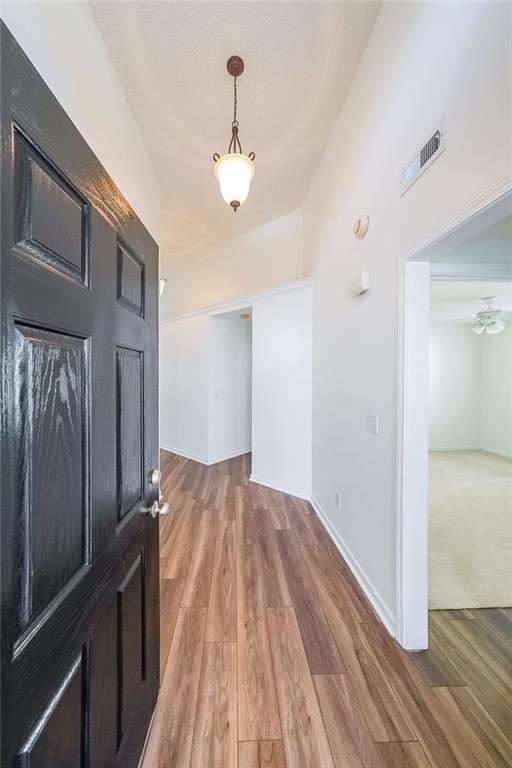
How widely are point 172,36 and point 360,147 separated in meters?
1.35

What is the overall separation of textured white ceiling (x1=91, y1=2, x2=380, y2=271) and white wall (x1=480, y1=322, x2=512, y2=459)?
15.9ft

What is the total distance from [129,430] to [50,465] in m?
0.39

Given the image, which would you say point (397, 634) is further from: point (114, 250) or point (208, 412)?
point (208, 412)

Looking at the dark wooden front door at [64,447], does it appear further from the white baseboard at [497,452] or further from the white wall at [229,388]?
the white baseboard at [497,452]

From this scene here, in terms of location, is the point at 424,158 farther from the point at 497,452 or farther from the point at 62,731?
the point at 497,452

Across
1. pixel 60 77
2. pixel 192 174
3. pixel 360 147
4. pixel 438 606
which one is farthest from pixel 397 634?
pixel 192 174

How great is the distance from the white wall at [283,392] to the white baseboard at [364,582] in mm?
769

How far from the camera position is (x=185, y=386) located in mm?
4801

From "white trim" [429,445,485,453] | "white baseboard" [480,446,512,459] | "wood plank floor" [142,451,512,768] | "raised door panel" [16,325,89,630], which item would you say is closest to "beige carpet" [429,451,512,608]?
"wood plank floor" [142,451,512,768]

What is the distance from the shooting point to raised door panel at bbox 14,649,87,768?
0.46 m

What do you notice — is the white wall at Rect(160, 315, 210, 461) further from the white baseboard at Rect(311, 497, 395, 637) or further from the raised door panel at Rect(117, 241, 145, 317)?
the raised door panel at Rect(117, 241, 145, 317)

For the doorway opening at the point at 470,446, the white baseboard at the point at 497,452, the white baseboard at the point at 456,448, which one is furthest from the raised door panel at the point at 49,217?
the white baseboard at the point at 497,452

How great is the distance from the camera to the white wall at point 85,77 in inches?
44.6

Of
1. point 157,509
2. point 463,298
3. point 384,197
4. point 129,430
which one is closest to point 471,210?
point 384,197
